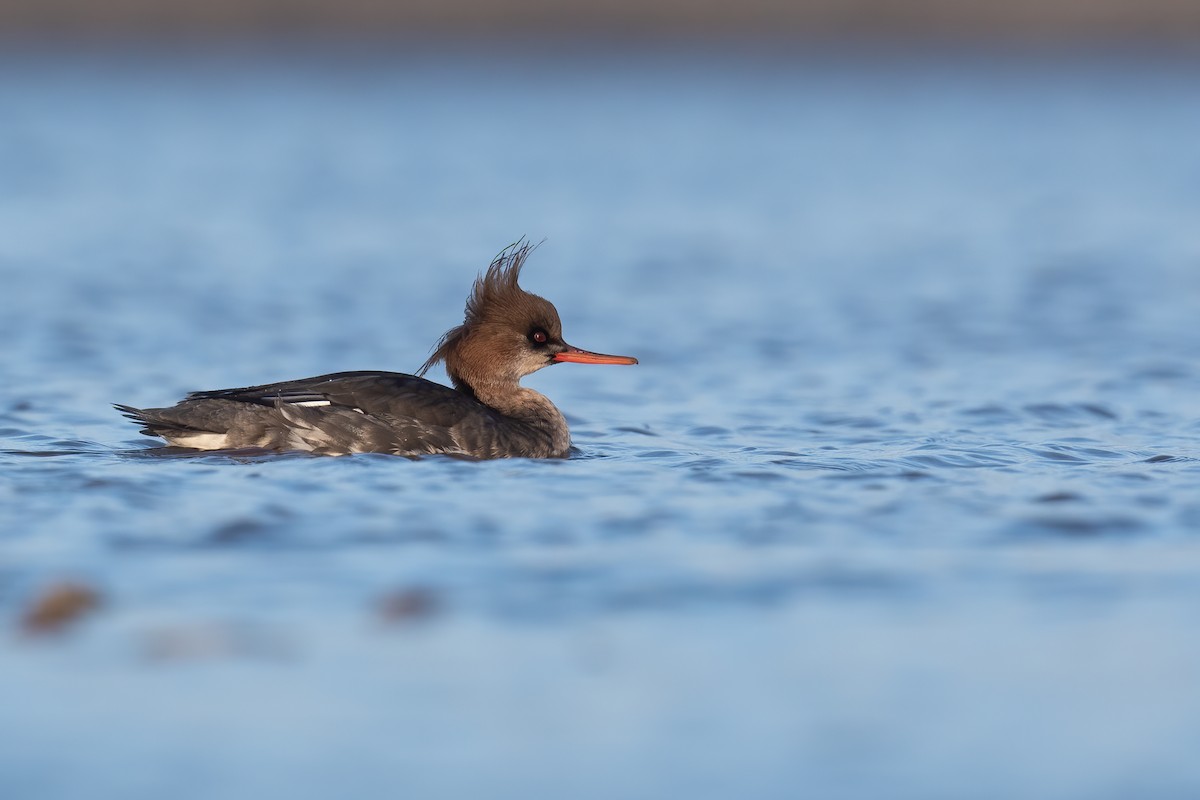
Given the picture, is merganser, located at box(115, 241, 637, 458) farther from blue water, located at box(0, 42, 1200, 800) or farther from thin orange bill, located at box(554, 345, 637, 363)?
thin orange bill, located at box(554, 345, 637, 363)

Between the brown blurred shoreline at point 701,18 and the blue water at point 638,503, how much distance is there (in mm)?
15412

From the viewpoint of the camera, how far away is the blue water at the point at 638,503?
4953mm

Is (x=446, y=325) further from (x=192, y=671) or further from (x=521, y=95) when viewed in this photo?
(x=521, y=95)

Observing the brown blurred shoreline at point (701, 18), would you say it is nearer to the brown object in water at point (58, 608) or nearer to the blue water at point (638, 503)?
the blue water at point (638, 503)

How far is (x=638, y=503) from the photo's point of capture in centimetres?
781

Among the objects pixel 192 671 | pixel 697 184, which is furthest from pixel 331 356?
pixel 697 184

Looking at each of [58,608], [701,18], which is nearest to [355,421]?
[58,608]

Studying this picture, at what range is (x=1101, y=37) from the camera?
38.6 meters

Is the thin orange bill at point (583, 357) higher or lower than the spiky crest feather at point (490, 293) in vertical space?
lower

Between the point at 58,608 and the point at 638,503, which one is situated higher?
the point at 638,503

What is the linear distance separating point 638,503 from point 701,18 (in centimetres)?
3309

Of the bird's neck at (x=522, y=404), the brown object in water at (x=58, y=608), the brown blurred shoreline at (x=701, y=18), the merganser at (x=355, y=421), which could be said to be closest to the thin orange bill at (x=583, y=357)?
the bird's neck at (x=522, y=404)

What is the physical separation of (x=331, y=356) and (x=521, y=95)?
69.2 feet

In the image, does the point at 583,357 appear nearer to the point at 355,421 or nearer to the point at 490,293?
the point at 490,293
